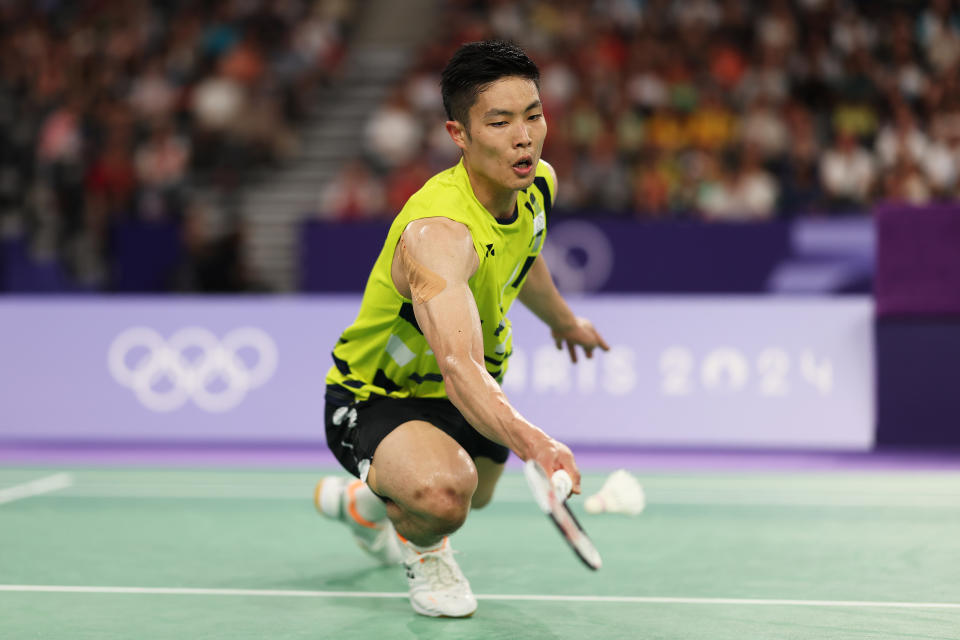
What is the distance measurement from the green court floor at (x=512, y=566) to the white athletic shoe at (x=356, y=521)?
0.31ft

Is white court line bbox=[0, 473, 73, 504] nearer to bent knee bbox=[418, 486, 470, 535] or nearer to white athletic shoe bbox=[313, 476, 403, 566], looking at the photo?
white athletic shoe bbox=[313, 476, 403, 566]

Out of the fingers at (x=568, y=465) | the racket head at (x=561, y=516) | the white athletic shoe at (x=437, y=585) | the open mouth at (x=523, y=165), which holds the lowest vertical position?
the white athletic shoe at (x=437, y=585)

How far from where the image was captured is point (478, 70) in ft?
12.5

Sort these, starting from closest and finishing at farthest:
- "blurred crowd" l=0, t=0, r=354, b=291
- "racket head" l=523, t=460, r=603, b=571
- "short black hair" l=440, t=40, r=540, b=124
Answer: "racket head" l=523, t=460, r=603, b=571 → "short black hair" l=440, t=40, r=540, b=124 → "blurred crowd" l=0, t=0, r=354, b=291

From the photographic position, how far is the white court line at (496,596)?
429cm

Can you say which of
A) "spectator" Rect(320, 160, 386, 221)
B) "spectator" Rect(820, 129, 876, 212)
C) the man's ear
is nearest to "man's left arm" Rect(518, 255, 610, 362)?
the man's ear

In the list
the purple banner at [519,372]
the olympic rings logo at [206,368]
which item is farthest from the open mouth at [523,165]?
the olympic rings logo at [206,368]

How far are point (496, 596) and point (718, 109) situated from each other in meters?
8.81

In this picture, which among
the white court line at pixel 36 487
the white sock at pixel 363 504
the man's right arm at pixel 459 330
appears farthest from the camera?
the white court line at pixel 36 487

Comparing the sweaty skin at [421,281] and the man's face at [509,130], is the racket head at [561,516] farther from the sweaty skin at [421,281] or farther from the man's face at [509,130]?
the man's face at [509,130]

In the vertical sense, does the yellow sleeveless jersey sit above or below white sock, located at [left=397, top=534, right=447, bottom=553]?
above

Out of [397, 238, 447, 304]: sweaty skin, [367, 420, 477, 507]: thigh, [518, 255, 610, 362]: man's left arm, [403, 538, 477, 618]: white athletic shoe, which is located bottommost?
[403, 538, 477, 618]: white athletic shoe

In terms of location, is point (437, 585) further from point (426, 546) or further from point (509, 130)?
point (509, 130)

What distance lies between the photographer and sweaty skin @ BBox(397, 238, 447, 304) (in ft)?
11.9
